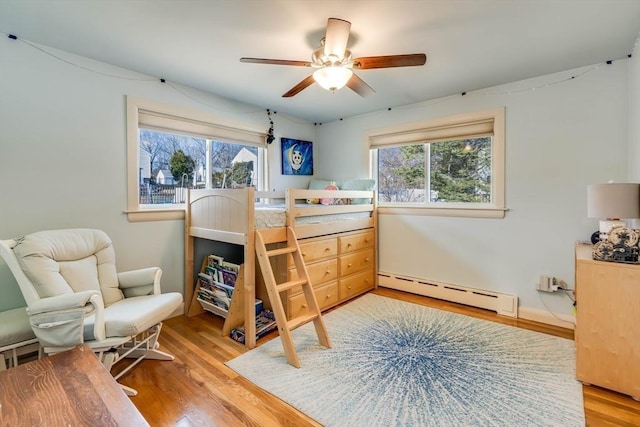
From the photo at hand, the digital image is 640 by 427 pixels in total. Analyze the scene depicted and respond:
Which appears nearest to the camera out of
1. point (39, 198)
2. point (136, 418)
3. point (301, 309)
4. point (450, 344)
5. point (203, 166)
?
point (136, 418)

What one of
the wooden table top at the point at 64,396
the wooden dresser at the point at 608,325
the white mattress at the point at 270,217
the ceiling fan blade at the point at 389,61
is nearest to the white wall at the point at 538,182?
the wooden dresser at the point at 608,325

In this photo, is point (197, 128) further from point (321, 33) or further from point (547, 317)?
point (547, 317)

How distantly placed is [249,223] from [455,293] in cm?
243

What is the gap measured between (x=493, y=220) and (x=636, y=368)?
158 cm

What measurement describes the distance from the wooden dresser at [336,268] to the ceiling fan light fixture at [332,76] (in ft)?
4.66

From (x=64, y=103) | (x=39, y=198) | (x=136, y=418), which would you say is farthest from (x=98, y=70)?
(x=136, y=418)

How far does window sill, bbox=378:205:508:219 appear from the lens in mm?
3082

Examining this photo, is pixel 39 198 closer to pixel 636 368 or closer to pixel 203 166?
pixel 203 166

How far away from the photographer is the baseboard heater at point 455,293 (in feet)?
9.89

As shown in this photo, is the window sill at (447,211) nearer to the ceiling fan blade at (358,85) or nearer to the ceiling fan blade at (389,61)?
the ceiling fan blade at (358,85)

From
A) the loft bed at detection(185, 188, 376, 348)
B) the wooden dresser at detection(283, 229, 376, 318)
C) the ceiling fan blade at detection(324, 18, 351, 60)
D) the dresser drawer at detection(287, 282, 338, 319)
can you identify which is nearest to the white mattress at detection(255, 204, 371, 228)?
the loft bed at detection(185, 188, 376, 348)

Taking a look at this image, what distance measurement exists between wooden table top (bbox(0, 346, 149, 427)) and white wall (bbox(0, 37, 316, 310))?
1.31m

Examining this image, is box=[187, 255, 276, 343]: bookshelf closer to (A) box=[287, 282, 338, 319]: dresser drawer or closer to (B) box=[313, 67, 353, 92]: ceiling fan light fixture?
(A) box=[287, 282, 338, 319]: dresser drawer

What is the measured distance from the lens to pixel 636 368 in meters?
1.76
